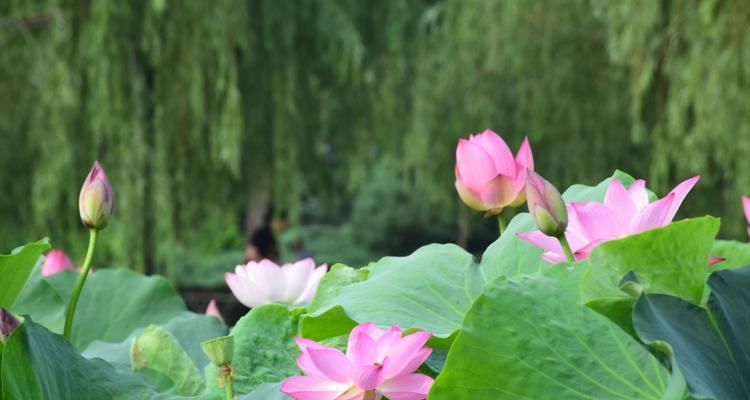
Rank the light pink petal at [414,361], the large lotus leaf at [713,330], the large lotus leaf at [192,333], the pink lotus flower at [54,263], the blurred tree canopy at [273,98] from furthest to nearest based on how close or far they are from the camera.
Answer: the blurred tree canopy at [273,98] < the pink lotus flower at [54,263] < the large lotus leaf at [192,333] < the light pink petal at [414,361] < the large lotus leaf at [713,330]

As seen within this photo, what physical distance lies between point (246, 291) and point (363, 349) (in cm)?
49

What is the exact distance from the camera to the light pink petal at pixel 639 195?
0.74 meters

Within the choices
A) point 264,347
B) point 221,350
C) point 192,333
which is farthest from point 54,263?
point 221,350

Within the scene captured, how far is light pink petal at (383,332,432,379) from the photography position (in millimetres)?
680

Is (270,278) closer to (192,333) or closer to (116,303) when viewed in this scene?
(192,333)

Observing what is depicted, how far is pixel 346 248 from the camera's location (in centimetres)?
1967

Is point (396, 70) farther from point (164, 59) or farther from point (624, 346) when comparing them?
point (624, 346)

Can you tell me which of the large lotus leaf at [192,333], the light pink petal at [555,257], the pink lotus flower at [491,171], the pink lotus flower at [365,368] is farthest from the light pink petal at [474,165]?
the large lotus leaf at [192,333]

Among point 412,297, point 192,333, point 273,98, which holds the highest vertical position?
point 412,297

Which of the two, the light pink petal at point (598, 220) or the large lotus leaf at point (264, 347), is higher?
the light pink petal at point (598, 220)

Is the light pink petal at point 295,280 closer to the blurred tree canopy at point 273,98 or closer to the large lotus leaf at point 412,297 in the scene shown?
the large lotus leaf at point 412,297

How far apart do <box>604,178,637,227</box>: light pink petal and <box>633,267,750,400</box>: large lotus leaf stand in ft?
0.25

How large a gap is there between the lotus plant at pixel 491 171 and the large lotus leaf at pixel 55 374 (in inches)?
11.3

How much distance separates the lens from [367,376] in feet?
2.24
